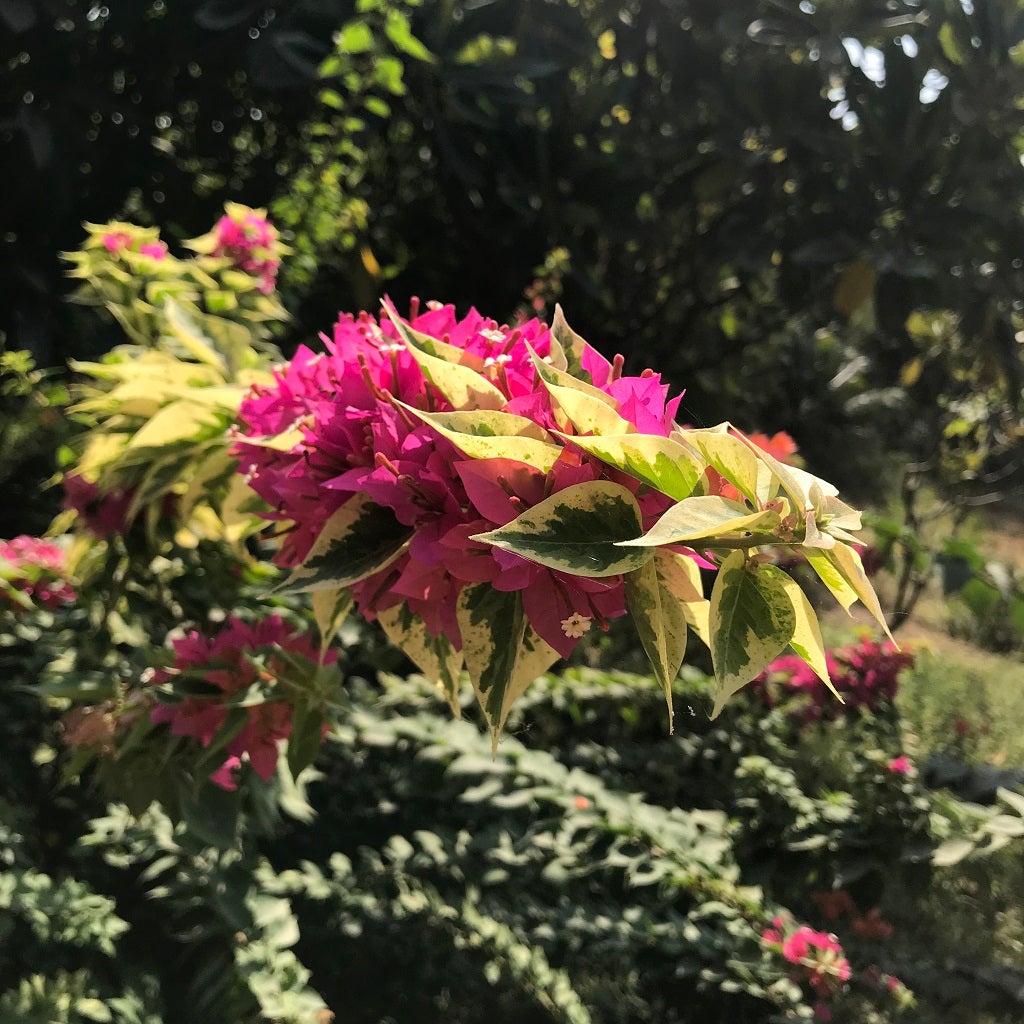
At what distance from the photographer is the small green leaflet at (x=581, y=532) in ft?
0.72

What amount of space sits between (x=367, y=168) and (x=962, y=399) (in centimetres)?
167

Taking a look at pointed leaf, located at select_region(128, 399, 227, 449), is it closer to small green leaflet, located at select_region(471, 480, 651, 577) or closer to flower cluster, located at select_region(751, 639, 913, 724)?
small green leaflet, located at select_region(471, 480, 651, 577)

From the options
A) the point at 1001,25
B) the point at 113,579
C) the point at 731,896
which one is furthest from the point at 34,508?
the point at 1001,25

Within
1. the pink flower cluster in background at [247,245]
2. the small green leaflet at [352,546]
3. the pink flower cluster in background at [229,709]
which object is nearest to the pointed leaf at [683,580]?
the small green leaflet at [352,546]

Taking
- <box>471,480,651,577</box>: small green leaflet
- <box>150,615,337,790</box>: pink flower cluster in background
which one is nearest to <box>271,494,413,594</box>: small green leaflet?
<box>471,480,651,577</box>: small green leaflet

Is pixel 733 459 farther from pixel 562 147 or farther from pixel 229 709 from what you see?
pixel 562 147

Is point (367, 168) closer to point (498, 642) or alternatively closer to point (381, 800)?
point (381, 800)

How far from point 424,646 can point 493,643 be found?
116 mm

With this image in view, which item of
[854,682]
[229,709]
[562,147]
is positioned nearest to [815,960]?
[854,682]

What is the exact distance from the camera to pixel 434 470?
29 cm

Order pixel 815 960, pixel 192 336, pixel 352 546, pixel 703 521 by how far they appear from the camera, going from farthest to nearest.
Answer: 1. pixel 815 960
2. pixel 192 336
3. pixel 352 546
4. pixel 703 521

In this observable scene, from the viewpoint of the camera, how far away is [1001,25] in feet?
3.64

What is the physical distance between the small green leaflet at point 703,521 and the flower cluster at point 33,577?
2.83ft

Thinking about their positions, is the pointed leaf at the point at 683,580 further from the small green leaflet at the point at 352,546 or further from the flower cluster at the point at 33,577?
the flower cluster at the point at 33,577
